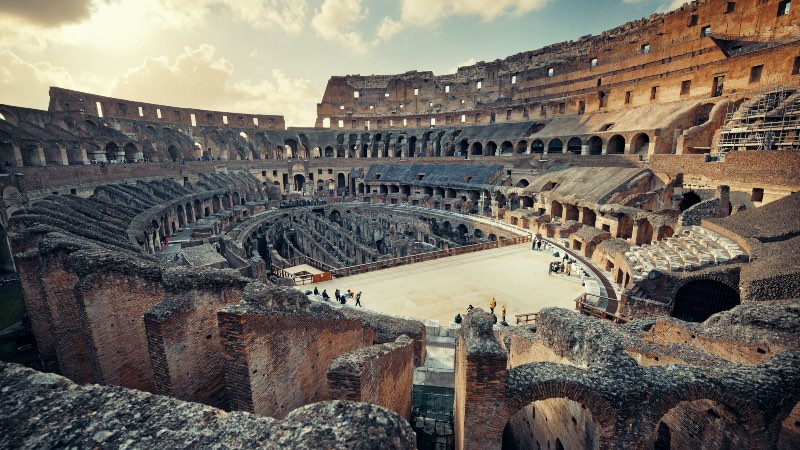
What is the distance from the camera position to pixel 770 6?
83.5ft

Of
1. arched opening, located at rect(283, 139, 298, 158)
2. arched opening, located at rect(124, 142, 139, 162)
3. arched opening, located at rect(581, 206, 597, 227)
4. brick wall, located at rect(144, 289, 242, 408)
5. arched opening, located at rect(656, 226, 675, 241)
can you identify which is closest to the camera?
brick wall, located at rect(144, 289, 242, 408)

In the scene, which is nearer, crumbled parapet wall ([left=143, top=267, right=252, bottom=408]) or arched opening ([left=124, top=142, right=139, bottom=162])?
crumbled parapet wall ([left=143, top=267, right=252, bottom=408])

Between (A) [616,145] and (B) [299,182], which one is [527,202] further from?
(B) [299,182]

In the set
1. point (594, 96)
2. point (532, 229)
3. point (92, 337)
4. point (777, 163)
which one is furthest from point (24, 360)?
point (594, 96)

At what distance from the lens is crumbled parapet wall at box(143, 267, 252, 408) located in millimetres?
5684

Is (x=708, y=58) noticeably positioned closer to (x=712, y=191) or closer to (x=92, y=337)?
Result: (x=712, y=191)

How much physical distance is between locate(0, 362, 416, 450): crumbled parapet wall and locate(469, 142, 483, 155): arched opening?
41.4 m

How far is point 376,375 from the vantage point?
231 inches

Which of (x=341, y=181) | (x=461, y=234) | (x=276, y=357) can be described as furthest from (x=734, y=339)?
(x=341, y=181)

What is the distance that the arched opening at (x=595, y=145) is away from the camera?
106 feet

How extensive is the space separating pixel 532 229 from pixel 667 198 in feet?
27.4

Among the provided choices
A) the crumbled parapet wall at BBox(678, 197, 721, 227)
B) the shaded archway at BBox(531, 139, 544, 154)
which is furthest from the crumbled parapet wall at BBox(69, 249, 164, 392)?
the shaded archway at BBox(531, 139, 544, 154)

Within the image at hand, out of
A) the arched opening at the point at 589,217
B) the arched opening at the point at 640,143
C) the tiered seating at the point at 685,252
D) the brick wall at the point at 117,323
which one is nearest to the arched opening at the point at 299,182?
the arched opening at the point at 589,217

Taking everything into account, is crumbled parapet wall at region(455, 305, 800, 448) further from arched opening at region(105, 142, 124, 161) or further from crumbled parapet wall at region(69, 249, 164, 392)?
arched opening at region(105, 142, 124, 161)
